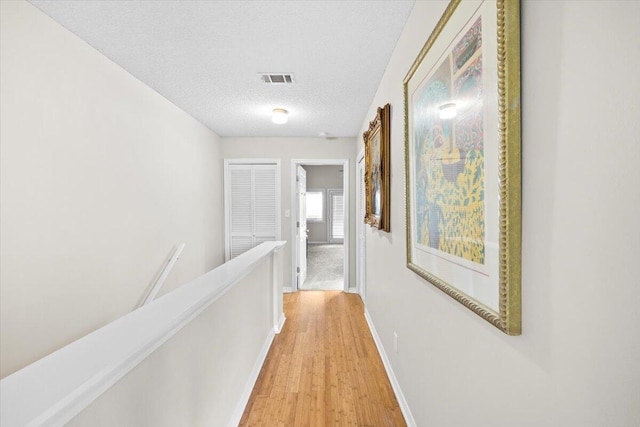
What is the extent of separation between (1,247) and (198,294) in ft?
3.75

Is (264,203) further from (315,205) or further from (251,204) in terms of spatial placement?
(315,205)

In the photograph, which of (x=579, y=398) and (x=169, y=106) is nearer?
(x=579, y=398)

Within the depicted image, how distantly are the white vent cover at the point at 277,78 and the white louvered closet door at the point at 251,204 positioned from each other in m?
2.02

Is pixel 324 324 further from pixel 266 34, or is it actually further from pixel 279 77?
pixel 266 34

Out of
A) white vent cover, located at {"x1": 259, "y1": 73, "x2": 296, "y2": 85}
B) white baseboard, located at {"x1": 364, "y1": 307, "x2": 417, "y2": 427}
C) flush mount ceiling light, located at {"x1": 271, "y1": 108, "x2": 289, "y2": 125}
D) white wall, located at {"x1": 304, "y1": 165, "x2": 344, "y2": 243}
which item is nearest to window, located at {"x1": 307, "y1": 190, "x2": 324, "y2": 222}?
white wall, located at {"x1": 304, "y1": 165, "x2": 344, "y2": 243}

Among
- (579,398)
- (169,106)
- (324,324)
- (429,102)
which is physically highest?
(169,106)

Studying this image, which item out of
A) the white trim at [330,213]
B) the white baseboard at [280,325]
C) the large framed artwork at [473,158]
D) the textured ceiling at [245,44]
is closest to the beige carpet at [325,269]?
the white trim at [330,213]

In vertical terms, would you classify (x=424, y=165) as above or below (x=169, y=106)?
below

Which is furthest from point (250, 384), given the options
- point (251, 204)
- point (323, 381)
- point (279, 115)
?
point (251, 204)

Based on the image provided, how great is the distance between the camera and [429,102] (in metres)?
1.26

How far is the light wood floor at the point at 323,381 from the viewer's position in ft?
5.91

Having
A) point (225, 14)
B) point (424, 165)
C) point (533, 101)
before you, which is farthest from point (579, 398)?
point (225, 14)

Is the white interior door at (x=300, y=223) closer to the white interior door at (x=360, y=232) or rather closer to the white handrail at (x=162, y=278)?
the white interior door at (x=360, y=232)

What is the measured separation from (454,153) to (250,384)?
76.7 inches
